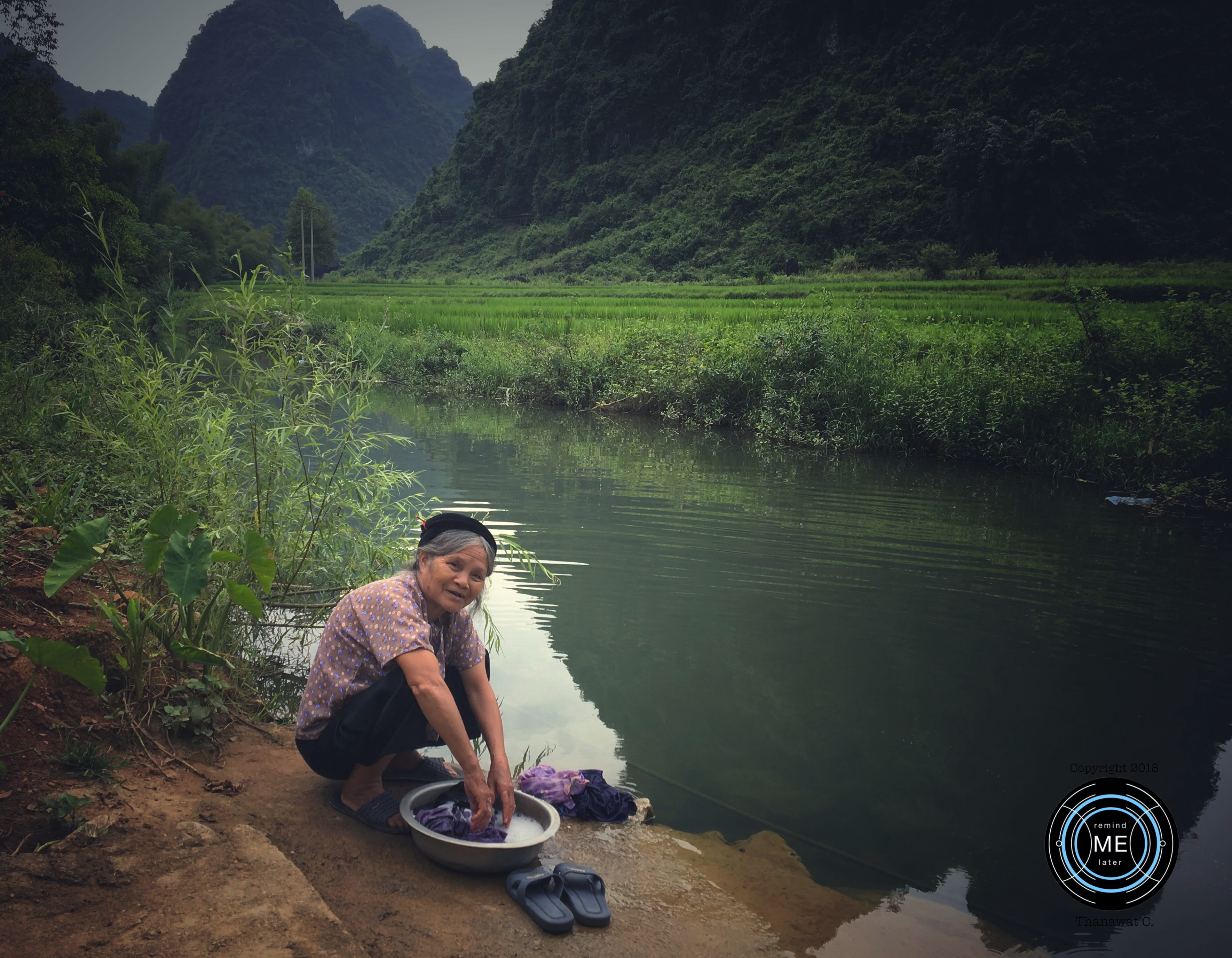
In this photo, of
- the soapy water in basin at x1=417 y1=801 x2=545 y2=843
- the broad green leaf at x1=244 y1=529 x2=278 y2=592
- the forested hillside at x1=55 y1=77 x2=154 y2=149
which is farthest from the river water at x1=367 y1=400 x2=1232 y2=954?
the forested hillside at x1=55 y1=77 x2=154 y2=149

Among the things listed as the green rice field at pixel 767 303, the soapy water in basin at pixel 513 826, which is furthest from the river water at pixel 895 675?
the green rice field at pixel 767 303

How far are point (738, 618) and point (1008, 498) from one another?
4346 millimetres

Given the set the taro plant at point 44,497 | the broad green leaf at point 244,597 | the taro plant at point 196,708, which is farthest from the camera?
the taro plant at point 44,497

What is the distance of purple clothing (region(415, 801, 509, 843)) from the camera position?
2.20 meters

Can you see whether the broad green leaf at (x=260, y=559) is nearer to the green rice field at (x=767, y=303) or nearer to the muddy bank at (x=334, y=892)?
the muddy bank at (x=334, y=892)

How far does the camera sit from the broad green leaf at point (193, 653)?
7.94 feet

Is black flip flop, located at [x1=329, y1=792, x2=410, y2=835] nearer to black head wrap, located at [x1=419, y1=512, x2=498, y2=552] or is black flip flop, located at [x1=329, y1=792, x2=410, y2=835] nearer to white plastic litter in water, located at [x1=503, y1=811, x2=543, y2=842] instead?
white plastic litter in water, located at [x1=503, y1=811, x2=543, y2=842]

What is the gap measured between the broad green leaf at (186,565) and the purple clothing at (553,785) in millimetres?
1201

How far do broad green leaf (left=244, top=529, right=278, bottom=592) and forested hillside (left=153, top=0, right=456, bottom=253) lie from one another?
11877 cm

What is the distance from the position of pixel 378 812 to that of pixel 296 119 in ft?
490

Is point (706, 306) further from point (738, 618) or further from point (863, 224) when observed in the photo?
point (863, 224)

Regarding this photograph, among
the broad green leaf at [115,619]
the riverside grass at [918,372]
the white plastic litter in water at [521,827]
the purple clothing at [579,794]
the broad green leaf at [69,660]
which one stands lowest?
the purple clothing at [579,794]

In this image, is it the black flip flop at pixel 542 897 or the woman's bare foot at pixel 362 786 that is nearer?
the black flip flop at pixel 542 897

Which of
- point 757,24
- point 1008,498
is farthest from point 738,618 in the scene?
point 757,24
